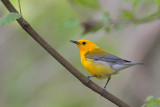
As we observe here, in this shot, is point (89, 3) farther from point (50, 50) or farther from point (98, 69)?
point (50, 50)

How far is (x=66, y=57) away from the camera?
7203mm

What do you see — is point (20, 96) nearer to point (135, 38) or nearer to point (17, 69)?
point (17, 69)

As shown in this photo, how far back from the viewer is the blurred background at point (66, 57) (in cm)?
657

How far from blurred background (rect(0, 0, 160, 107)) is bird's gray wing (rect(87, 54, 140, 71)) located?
1588mm

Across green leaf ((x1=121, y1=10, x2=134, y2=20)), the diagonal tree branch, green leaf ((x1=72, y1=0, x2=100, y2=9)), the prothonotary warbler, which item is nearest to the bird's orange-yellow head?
the prothonotary warbler

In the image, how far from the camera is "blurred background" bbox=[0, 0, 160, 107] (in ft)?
21.6

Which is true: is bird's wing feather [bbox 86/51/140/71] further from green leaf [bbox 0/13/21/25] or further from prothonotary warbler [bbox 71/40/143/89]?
green leaf [bbox 0/13/21/25]

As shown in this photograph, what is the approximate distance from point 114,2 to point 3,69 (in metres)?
3.55

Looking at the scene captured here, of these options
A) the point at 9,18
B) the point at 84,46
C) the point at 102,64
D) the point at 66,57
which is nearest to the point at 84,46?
the point at 84,46

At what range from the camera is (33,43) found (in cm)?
821

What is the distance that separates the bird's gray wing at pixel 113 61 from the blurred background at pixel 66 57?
5.21 feet

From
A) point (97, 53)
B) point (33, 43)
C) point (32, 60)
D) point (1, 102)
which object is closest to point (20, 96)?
point (1, 102)

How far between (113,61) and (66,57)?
292 centimetres

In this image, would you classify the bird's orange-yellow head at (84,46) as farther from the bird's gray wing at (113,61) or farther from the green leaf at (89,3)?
the green leaf at (89,3)
